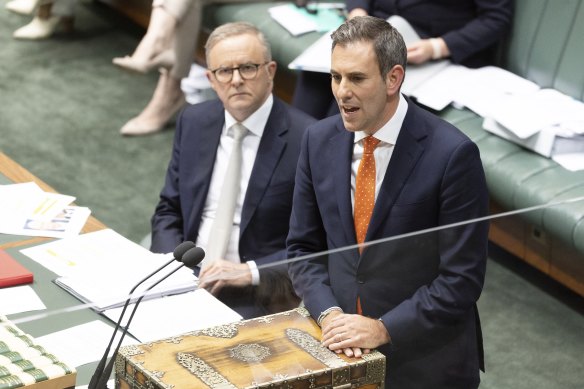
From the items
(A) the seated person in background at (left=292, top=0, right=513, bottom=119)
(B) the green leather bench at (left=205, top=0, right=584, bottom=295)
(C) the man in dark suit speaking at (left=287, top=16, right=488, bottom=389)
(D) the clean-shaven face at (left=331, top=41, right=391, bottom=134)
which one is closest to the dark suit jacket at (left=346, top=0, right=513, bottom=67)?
(A) the seated person in background at (left=292, top=0, right=513, bottom=119)

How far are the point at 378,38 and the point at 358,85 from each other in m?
0.11

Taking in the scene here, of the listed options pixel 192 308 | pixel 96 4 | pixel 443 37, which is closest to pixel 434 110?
pixel 443 37

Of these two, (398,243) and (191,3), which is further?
(191,3)

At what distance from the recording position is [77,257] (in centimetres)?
309

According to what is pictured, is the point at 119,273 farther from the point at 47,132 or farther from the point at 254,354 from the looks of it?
the point at 47,132

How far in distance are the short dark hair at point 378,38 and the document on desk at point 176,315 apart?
0.62 m

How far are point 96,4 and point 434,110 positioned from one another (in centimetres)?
331

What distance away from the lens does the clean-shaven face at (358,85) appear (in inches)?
98.3

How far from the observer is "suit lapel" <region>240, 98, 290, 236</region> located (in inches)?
132

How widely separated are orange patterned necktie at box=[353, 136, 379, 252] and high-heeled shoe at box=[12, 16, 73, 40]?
4.30 metres

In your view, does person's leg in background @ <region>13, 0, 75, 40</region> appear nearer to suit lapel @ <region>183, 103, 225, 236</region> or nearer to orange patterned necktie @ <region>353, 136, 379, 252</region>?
suit lapel @ <region>183, 103, 225, 236</region>

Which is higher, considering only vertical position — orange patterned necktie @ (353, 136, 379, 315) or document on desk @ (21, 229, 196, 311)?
orange patterned necktie @ (353, 136, 379, 315)

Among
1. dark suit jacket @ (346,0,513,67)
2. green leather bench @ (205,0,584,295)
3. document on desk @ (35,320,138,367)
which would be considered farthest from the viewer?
dark suit jacket @ (346,0,513,67)

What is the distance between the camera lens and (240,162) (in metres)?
A: 3.41
